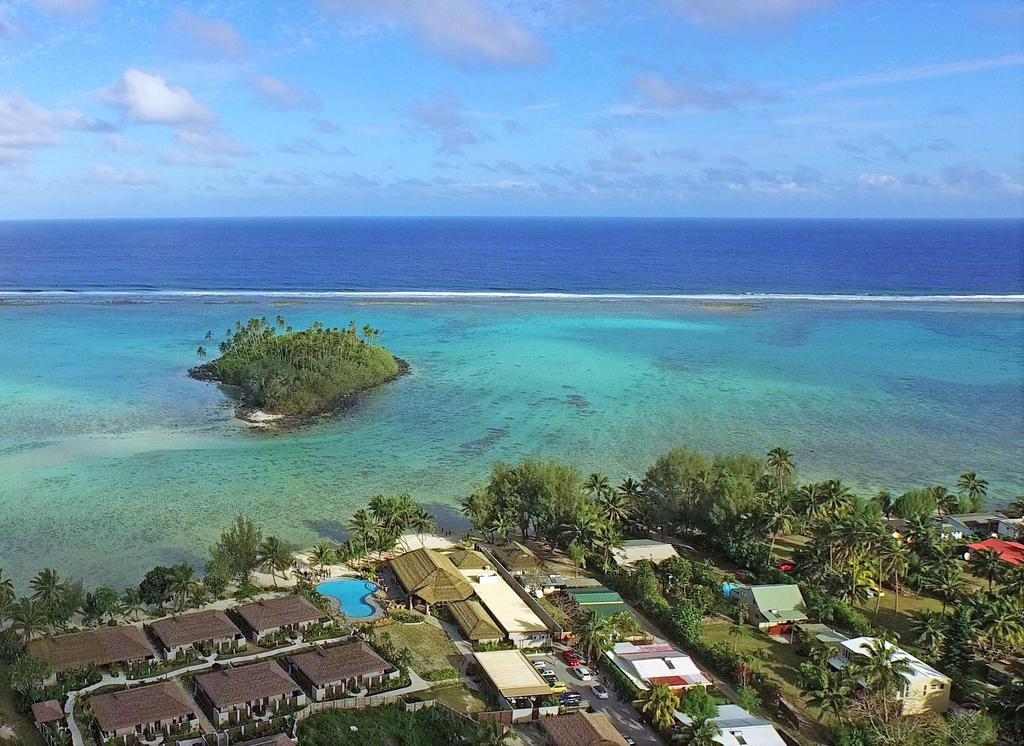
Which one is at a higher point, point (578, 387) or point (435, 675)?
point (578, 387)

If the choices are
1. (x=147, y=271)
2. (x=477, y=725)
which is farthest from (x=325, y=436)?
(x=147, y=271)

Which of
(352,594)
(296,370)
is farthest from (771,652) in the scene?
(296,370)

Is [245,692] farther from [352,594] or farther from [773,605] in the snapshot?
[773,605]

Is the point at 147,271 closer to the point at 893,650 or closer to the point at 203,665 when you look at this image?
the point at 203,665

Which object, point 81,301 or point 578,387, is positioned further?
point 81,301

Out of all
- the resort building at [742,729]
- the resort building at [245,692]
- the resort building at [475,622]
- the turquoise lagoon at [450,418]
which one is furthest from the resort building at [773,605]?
the resort building at [245,692]

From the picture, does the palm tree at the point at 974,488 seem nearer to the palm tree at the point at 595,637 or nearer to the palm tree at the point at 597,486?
the palm tree at the point at 597,486
